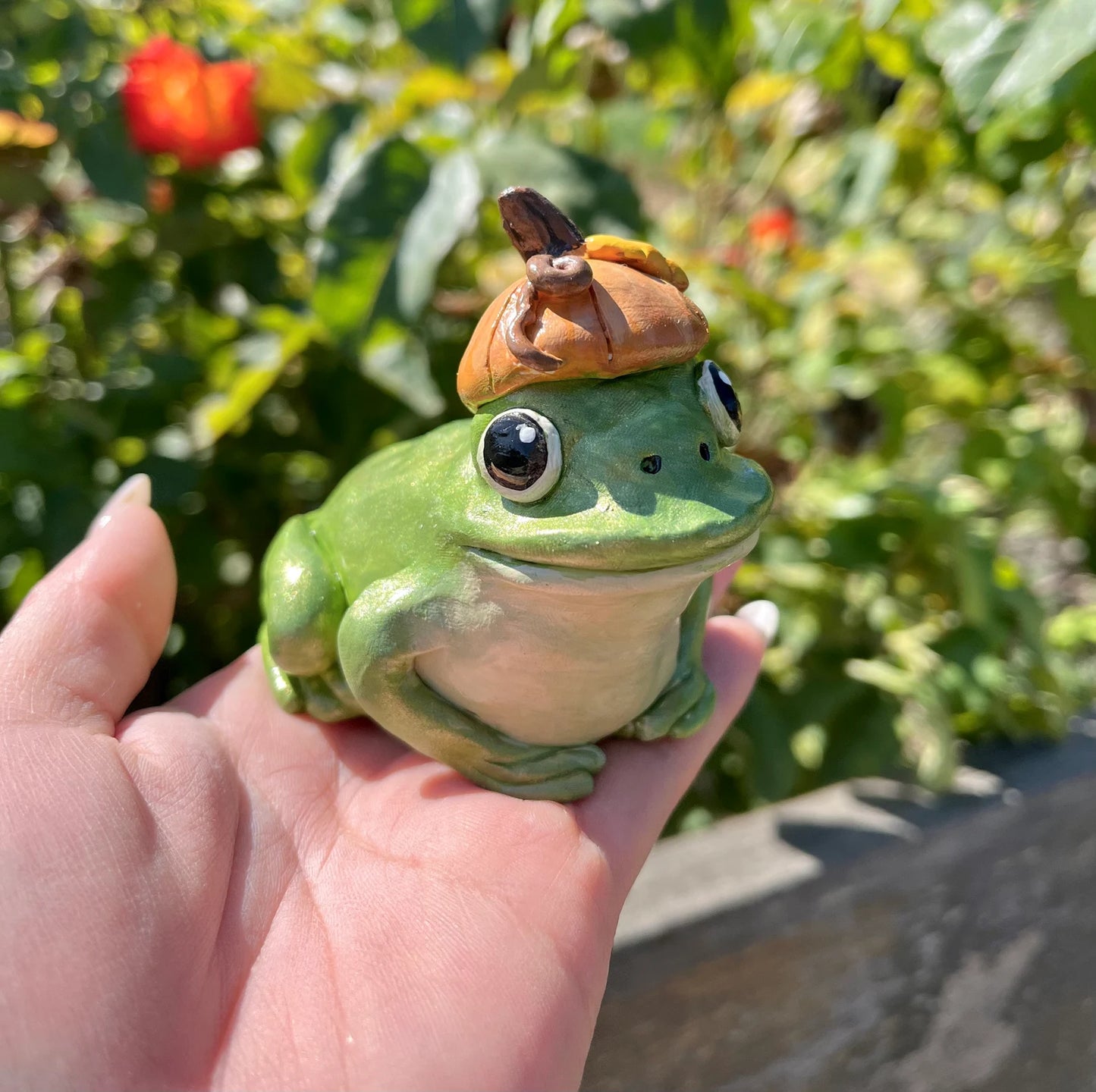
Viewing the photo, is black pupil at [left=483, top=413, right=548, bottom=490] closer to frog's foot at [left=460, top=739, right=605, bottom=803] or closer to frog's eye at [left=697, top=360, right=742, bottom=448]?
frog's eye at [left=697, top=360, right=742, bottom=448]

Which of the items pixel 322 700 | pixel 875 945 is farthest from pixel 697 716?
pixel 875 945

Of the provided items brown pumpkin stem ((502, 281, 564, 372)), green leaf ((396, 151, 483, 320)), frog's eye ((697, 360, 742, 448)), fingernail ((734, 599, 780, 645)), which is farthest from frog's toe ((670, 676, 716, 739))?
green leaf ((396, 151, 483, 320))

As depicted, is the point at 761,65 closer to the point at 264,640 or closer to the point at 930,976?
the point at 264,640

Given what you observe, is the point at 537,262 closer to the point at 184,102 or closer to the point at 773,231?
the point at 184,102

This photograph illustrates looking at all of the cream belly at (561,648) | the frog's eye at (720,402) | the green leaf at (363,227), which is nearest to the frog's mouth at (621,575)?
the cream belly at (561,648)

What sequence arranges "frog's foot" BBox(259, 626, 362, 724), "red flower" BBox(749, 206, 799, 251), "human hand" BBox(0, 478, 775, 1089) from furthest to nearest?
"red flower" BBox(749, 206, 799, 251) < "frog's foot" BBox(259, 626, 362, 724) < "human hand" BBox(0, 478, 775, 1089)

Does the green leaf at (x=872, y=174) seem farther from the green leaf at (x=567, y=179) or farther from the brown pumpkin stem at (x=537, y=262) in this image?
the brown pumpkin stem at (x=537, y=262)

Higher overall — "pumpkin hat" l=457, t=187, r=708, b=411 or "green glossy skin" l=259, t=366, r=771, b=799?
"pumpkin hat" l=457, t=187, r=708, b=411
